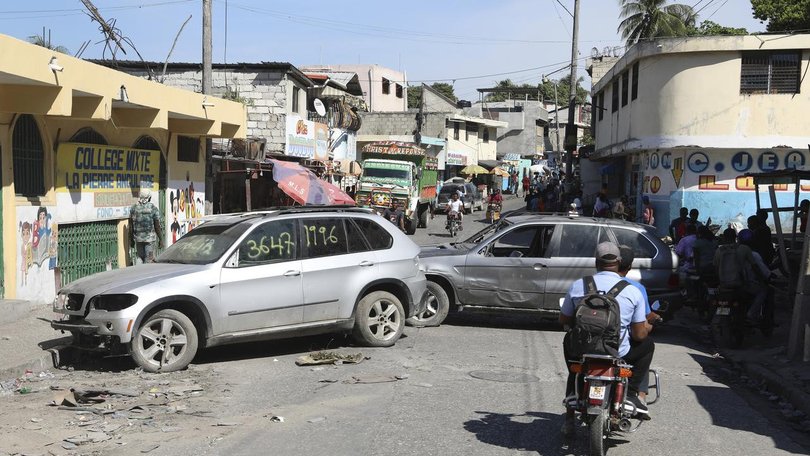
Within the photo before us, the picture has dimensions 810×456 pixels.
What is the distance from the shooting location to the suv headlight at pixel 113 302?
825cm

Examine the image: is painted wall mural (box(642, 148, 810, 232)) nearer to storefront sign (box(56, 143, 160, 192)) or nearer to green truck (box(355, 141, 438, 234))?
green truck (box(355, 141, 438, 234))

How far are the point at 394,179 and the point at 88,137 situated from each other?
18006 millimetres

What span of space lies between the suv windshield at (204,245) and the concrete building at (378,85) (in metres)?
49.6

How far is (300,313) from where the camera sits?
9.36 meters

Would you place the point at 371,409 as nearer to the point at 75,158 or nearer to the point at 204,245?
the point at 204,245

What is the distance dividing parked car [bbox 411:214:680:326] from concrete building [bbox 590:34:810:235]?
12.4 metres

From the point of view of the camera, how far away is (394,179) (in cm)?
3102

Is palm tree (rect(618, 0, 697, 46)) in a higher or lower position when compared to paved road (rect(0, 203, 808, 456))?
higher

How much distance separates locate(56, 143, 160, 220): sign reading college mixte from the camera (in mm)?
12961

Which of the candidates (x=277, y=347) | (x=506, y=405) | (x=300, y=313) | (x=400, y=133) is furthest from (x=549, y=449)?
(x=400, y=133)

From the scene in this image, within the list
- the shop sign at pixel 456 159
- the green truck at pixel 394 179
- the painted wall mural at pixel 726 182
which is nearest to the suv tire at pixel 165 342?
the painted wall mural at pixel 726 182

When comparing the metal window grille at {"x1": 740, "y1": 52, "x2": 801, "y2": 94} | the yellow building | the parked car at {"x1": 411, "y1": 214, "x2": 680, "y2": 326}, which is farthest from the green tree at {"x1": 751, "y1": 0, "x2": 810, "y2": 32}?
the yellow building

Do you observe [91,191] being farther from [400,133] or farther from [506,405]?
[400,133]

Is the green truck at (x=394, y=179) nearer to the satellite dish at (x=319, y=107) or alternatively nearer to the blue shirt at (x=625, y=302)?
the satellite dish at (x=319, y=107)
